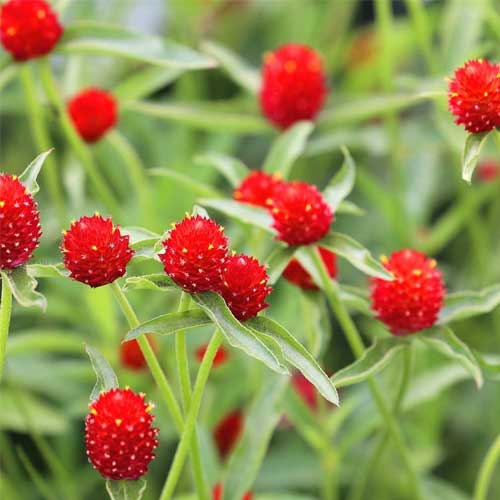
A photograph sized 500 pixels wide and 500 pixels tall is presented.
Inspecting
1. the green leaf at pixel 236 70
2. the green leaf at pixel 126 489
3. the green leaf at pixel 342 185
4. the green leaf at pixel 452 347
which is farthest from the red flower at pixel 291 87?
the green leaf at pixel 126 489

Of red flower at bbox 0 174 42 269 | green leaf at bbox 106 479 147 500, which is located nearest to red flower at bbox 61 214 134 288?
red flower at bbox 0 174 42 269

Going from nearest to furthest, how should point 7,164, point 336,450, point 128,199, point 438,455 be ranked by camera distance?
1. point 336,450
2. point 438,455
3. point 128,199
4. point 7,164

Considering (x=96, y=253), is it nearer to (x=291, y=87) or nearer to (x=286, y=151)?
(x=286, y=151)

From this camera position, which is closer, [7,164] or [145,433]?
[145,433]

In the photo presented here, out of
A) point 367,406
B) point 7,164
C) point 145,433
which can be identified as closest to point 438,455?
point 367,406

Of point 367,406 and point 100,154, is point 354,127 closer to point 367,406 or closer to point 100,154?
point 100,154

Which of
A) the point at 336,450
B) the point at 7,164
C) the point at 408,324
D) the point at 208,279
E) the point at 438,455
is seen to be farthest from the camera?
the point at 7,164

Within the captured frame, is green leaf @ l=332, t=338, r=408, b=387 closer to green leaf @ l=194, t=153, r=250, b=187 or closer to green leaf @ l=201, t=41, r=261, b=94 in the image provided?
green leaf @ l=194, t=153, r=250, b=187

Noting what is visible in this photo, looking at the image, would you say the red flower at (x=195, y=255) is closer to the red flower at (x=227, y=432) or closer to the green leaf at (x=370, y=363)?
the green leaf at (x=370, y=363)
